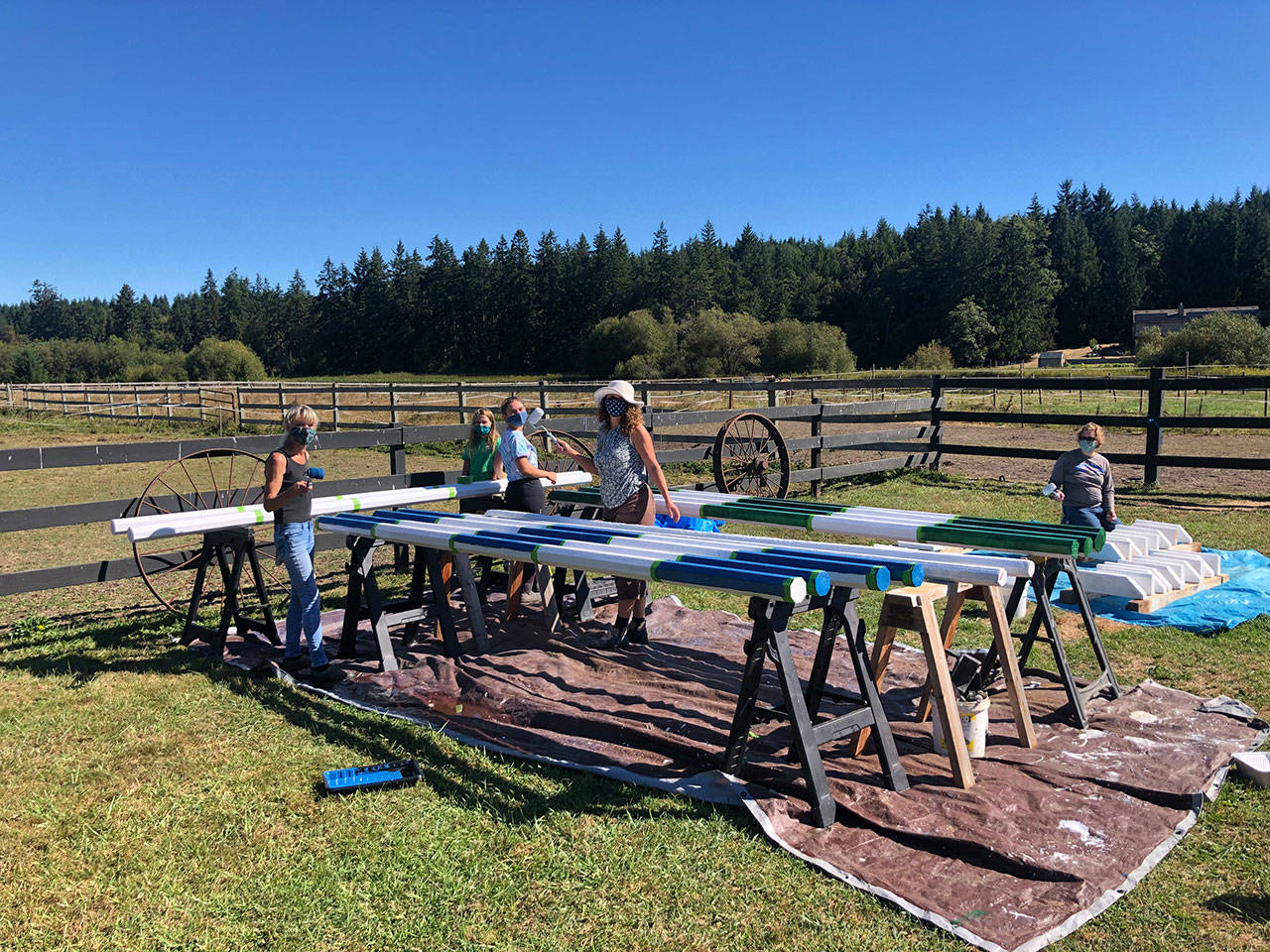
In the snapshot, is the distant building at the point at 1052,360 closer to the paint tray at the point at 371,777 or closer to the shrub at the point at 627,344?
the shrub at the point at 627,344

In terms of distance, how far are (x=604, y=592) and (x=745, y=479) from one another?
3.99 metres

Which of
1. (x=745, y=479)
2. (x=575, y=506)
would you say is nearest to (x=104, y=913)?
(x=575, y=506)

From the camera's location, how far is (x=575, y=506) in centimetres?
804

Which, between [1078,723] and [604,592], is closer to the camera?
[1078,723]

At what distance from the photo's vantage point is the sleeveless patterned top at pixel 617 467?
19.4 ft

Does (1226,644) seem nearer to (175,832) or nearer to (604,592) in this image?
(604,592)

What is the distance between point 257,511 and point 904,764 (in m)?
4.38

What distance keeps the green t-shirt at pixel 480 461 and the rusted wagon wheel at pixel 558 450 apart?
1.70 feet

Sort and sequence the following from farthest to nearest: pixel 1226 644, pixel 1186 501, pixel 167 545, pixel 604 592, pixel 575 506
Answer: pixel 1186 501, pixel 167 545, pixel 575 506, pixel 604 592, pixel 1226 644

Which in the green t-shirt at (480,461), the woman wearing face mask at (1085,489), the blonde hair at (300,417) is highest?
the blonde hair at (300,417)

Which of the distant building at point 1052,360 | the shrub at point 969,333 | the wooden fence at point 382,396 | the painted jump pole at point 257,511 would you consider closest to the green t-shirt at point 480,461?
the painted jump pole at point 257,511

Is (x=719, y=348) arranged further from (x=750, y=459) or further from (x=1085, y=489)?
(x=1085, y=489)

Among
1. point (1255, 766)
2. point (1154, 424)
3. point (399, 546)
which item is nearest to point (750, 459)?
point (399, 546)

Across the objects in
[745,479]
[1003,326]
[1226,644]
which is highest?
[1003,326]
